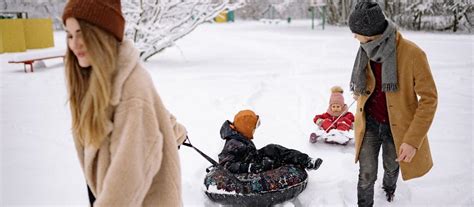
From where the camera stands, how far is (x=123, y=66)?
1.56m

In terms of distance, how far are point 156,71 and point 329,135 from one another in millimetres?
7150

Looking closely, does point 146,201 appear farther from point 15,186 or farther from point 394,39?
point 15,186

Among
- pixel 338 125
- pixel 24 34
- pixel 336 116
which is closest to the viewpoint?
pixel 338 125

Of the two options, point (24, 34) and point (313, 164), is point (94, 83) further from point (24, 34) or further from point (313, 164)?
point (24, 34)

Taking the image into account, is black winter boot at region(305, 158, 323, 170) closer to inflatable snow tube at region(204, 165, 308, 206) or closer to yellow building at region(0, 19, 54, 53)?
inflatable snow tube at region(204, 165, 308, 206)

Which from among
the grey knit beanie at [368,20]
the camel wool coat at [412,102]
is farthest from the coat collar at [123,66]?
the camel wool coat at [412,102]

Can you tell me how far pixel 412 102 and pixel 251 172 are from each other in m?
1.50

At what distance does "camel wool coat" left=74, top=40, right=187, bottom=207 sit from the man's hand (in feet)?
5.93

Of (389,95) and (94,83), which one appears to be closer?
(94,83)

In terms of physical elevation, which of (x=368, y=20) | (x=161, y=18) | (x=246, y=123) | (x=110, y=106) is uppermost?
Result: (x=368, y=20)

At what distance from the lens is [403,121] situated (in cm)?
288

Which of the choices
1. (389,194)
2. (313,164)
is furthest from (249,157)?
(389,194)

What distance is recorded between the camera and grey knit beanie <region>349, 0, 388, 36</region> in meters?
2.71

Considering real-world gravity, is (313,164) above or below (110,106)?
below
